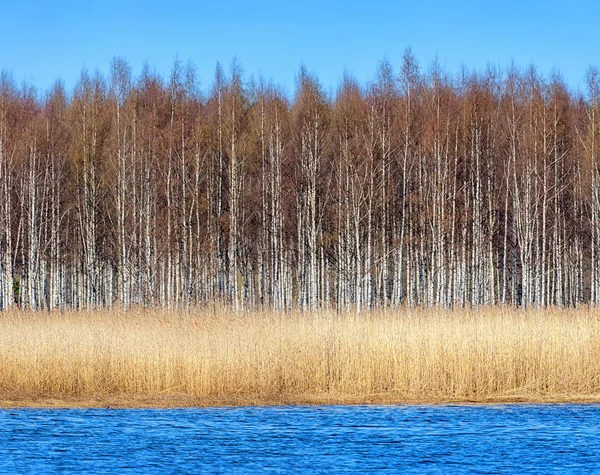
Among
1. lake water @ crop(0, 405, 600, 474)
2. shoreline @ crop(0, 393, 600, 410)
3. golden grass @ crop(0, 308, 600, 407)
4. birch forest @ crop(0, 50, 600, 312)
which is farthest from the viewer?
birch forest @ crop(0, 50, 600, 312)

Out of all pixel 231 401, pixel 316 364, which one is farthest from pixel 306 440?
pixel 316 364

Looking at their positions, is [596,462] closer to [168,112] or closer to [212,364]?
[212,364]

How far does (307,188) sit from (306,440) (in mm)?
21039

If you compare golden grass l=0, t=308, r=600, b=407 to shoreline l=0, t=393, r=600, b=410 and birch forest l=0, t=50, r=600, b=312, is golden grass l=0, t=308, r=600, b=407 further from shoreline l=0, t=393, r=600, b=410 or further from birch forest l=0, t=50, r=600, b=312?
birch forest l=0, t=50, r=600, b=312

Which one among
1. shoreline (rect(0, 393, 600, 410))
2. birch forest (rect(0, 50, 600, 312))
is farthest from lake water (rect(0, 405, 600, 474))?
birch forest (rect(0, 50, 600, 312))

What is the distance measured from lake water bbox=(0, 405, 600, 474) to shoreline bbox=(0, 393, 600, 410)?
47 centimetres

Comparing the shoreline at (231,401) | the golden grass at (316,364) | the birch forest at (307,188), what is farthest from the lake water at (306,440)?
the birch forest at (307,188)

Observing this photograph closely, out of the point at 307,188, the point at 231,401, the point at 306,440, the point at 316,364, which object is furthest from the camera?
the point at 307,188

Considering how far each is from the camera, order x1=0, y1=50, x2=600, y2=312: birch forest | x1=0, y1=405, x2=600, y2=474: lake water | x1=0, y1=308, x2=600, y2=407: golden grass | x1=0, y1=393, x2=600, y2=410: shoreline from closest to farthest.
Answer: x1=0, y1=405, x2=600, y2=474: lake water, x1=0, y1=393, x2=600, y2=410: shoreline, x1=0, y1=308, x2=600, y2=407: golden grass, x1=0, y1=50, x2=600, y2=312: birch forest

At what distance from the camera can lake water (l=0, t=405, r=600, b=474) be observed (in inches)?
446

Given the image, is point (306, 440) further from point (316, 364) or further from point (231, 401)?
point (316, 364)

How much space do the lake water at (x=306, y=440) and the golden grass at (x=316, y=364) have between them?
1187 mm

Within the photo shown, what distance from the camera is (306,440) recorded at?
A: 13.1m

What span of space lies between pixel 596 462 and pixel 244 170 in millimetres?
26920
